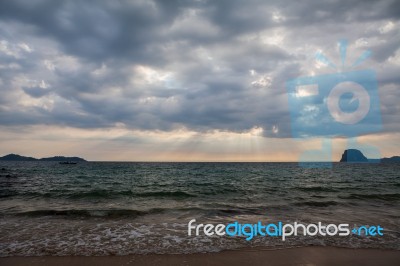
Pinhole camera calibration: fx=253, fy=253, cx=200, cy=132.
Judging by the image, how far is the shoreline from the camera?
746 cm

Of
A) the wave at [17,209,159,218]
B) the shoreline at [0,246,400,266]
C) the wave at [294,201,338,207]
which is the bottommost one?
the wave at [17,209,159,218]

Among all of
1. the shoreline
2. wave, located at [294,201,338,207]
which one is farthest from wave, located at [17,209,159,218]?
wave, located at [294,201,338,207]

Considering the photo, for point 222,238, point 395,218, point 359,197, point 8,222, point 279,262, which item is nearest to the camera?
point 279,262

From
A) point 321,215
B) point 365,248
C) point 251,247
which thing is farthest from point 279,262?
point 321,215

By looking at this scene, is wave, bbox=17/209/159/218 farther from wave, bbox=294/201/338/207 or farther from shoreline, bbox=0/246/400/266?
wave, bbox=294/201/338/207

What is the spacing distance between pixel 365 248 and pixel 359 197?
15.4m

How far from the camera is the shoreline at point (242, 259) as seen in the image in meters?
7.46

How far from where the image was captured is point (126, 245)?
29.4 feet

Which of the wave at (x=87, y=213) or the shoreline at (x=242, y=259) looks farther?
the wave at (x=87, y=213)

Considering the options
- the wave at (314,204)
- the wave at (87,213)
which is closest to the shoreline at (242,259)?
the wave at (87,213)

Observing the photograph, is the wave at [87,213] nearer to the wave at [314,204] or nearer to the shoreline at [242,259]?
the shoreline at [242,259]

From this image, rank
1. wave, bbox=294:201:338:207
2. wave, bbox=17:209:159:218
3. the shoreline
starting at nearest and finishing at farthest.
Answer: the shoreline < wave, bbox=17:209:159:218 < wave, bbox=294:201:338:207

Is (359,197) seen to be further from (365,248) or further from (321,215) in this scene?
(365,248)

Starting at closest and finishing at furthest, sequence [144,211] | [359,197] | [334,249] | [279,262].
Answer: [279,262], [334,249], [144,211], [359,197]
